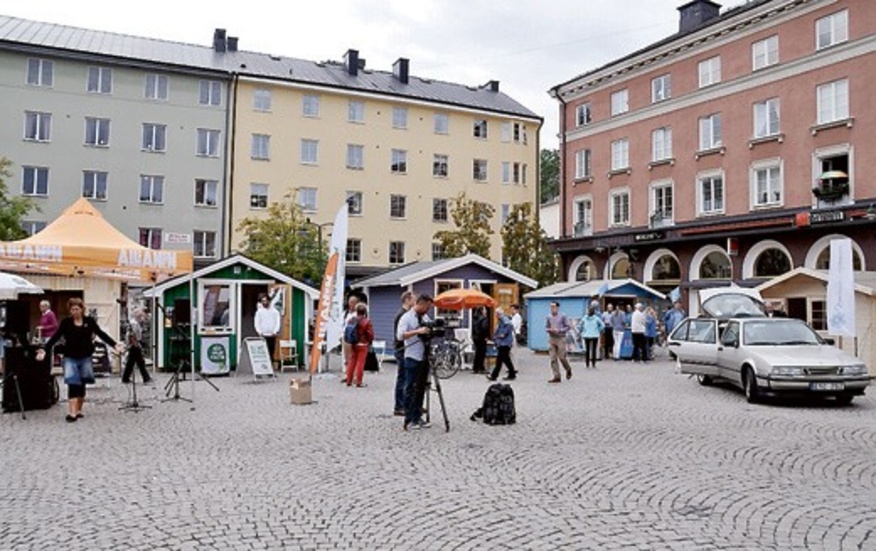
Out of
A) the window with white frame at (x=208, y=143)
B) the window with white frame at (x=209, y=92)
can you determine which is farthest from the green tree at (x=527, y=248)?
the window with white frame at (x=209, y=92)

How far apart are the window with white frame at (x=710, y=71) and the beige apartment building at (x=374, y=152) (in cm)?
1905

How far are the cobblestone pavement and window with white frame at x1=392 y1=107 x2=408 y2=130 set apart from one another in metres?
38.7

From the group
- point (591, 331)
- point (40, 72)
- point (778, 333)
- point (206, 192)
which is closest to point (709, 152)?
point (591, 331)

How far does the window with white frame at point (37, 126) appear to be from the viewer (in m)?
40.6

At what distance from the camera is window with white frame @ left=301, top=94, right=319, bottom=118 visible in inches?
1848

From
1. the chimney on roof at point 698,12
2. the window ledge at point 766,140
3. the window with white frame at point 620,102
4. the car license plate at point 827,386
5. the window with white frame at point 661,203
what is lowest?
the car license plate at point 827,386

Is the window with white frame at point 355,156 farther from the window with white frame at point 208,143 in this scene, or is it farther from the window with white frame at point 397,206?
the window with white frame at point 208,143

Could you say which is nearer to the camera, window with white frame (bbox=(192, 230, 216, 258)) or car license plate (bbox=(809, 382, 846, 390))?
car license plate (bbox=(809, 382, 846, 390))

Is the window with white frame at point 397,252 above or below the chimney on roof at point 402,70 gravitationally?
below

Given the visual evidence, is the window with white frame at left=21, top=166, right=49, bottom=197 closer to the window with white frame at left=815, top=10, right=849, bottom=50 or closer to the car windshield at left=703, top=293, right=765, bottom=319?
the car windshield at left=703, top=293, right=765, bottom=319

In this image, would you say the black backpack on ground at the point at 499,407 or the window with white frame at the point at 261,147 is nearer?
the black backpack on ground at the point at 499,407

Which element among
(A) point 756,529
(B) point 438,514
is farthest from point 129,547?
(A) point 756,529

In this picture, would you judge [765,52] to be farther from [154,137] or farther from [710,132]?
[154,137]

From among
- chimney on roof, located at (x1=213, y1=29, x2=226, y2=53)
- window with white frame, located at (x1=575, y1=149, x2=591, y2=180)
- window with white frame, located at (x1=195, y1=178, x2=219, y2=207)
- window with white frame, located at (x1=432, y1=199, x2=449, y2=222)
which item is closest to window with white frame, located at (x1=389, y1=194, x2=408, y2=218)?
window with white frame, located at (x1=432, y1=199, x2=449, y2=222)
